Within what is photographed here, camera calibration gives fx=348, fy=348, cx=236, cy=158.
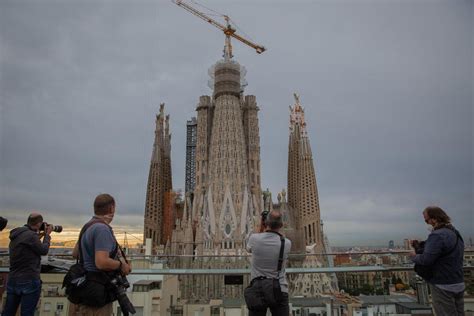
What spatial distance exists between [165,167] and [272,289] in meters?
47.9

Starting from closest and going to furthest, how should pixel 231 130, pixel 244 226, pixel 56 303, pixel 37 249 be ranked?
1. pixel 37 249
2. pixel 56 303
3. pixel 244 226
4. pixel 231 130

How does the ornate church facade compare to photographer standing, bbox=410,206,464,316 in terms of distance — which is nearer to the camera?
photographer standing, bbox=410,206,464,316

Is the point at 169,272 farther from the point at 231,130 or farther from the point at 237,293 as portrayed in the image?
the point at 231,130

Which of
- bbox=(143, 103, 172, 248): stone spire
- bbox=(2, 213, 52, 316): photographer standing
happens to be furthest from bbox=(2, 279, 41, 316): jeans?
bbox=(143, 103, 172, 248): stone spire

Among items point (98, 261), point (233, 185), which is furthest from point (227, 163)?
point (98, 261)

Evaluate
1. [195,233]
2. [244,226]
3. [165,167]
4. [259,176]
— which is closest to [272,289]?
[244,226]

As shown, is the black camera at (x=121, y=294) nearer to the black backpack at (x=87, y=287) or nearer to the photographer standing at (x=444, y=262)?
the black backpack at (x=87, y=287)

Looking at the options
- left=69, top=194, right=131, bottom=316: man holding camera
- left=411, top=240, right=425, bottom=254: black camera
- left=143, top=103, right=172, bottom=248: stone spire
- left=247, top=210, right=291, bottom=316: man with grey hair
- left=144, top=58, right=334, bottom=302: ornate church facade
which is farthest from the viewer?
left=143, top=103, right=172, bottom=248: stone spire

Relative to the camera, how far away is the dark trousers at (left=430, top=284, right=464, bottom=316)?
3412mm

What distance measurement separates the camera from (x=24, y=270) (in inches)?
144

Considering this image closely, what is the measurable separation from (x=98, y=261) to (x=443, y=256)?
10.4 feet

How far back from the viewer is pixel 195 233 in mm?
41125

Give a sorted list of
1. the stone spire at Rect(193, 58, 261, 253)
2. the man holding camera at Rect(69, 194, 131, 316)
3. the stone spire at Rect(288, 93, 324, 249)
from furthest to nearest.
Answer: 1. the stone spire at Rect(288, 93, 324, 249)
2. the stone spire at Rect(193, 58, 261, 253)
3. the man holding camera at Rect(69, 194, 131, 316)

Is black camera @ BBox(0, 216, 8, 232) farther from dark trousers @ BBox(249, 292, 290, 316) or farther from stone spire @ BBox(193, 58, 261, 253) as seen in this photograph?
stone spire @ BBox(193, 58, 261, 253)
